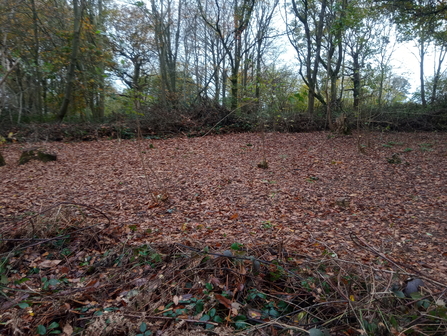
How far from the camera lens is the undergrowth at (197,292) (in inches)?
74.5

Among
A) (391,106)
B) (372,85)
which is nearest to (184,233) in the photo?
(372,85)

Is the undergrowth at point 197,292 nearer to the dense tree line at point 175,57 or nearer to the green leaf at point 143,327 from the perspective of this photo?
the green leaf at point 143,327

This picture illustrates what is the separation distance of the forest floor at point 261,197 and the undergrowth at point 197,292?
0.50 ft

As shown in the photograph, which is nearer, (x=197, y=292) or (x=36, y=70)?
(x=197, y=292)

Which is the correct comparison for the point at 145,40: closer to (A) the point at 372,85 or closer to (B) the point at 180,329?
(A) the point at 372,85

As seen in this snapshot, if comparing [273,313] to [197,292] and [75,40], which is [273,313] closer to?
[197,292]

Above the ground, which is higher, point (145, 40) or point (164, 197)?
point (145, 40)

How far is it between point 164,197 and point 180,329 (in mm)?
2904

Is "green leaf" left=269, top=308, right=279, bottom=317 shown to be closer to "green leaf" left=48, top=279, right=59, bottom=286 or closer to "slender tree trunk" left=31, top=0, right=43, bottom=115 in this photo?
"green leaf" left=48, top=279, right=59, bottom=286

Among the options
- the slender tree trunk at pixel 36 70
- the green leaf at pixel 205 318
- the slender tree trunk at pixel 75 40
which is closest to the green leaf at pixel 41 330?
the green leaf at pixel 205 318

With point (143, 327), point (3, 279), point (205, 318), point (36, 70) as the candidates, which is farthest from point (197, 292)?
point (36, 70)

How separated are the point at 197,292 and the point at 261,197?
9.57ft

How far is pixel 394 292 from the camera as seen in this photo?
196 centimetres

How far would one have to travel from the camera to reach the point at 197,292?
2.28 m
